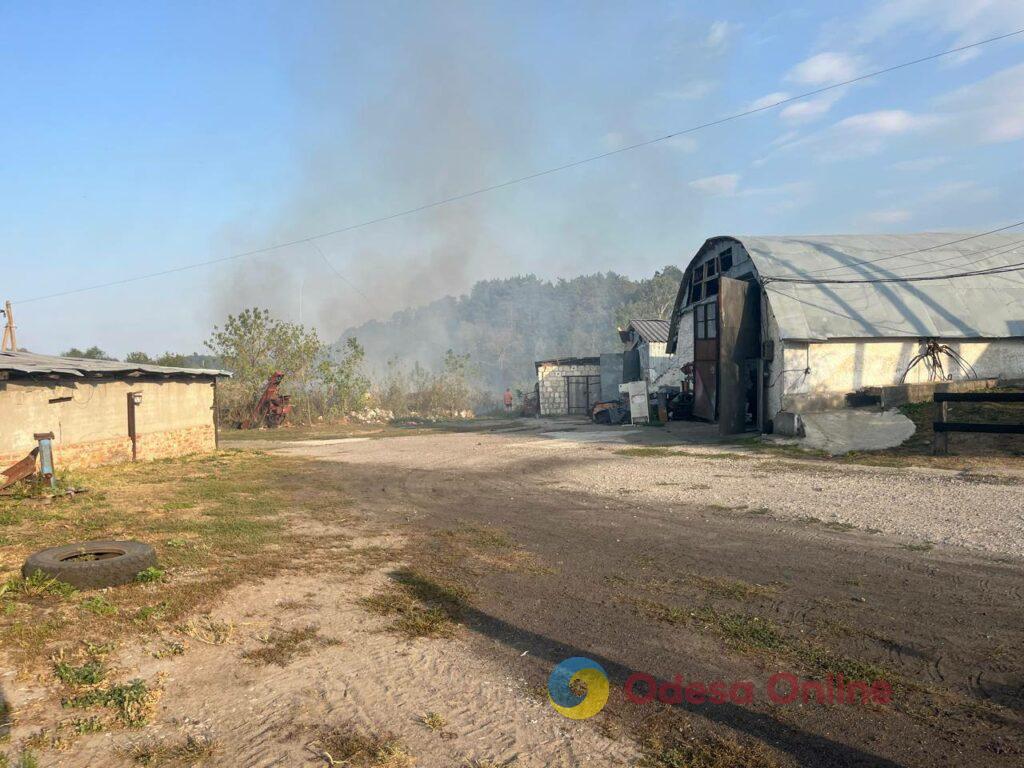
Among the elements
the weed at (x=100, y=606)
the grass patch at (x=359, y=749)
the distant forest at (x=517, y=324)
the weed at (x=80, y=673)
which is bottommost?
the grass patch at (x=359, y=749)

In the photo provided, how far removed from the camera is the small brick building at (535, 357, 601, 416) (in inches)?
1399

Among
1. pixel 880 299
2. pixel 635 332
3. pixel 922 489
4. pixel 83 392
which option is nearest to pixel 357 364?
pixel 635 332

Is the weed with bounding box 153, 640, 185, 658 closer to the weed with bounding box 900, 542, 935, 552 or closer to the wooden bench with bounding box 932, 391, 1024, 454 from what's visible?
the weed with bounding box 900, 542, 935, 552

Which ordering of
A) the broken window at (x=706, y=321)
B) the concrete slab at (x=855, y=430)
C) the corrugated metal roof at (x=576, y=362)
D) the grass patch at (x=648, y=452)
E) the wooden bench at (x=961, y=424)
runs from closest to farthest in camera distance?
the wooden bench at (x=961, y=424)
the concrete slab at (x=855, y=430)
the grass patch at (x=648, y=452)
the broken window at (x=706, y=321)
the corrugated metal roof at (x=576, y=362)

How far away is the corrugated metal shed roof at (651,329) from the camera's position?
106ft

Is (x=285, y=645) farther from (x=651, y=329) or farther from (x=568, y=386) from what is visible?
(x=568, y=386)

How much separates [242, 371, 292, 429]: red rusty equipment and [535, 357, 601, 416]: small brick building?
13319 mm

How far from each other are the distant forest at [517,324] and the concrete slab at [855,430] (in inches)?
1854

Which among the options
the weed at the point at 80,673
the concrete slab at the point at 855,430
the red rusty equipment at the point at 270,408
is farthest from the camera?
the red rusty equipment at the point at 270,408

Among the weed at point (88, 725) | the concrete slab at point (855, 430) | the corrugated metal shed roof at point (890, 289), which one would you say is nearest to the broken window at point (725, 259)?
the corrugated metal shed roof at point (890, 289)

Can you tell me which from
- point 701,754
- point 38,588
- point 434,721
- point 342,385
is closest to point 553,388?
point 342,385

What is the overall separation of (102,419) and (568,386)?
80.6 feet

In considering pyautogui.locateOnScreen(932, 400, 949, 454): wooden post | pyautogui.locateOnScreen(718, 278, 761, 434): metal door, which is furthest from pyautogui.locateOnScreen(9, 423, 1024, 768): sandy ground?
pyautogui.locateOnScreen(718, 278, 761, 434): metal door

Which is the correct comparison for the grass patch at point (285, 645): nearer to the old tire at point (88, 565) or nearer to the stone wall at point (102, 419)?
the old tire at point (88, 565)
